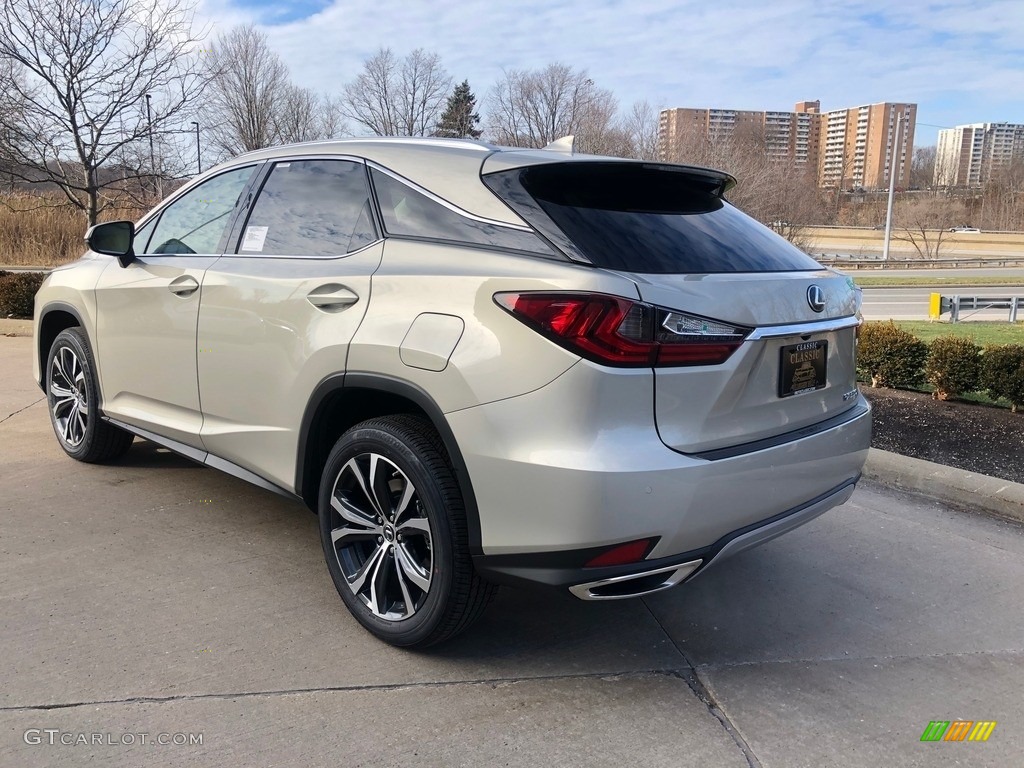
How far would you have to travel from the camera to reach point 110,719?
246 cm

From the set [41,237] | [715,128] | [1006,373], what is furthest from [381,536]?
[715,128]

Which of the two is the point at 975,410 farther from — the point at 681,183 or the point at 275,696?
the point at 275,696

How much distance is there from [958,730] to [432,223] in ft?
7.68

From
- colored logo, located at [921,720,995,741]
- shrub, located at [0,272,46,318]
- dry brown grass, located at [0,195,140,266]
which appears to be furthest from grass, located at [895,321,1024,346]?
dry brown grass, located at [0,195,140,266]

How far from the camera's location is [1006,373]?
609 cm

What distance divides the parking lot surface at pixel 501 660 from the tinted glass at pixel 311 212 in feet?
4.60

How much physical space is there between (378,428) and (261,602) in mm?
1005

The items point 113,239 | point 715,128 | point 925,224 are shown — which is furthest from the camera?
point 925,224

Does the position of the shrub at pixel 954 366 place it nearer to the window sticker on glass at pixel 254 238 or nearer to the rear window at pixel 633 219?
the rear window at pixel 633 219

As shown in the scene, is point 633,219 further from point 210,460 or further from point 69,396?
point 69,396

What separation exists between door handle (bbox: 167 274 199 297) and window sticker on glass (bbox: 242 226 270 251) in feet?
1.01

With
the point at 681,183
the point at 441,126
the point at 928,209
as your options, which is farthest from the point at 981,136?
the point at 681,183

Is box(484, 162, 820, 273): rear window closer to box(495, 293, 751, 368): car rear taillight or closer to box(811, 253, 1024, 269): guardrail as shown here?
box(495, 293, 751, 368): car rear taillight

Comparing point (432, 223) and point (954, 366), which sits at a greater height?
point (432, 223)
